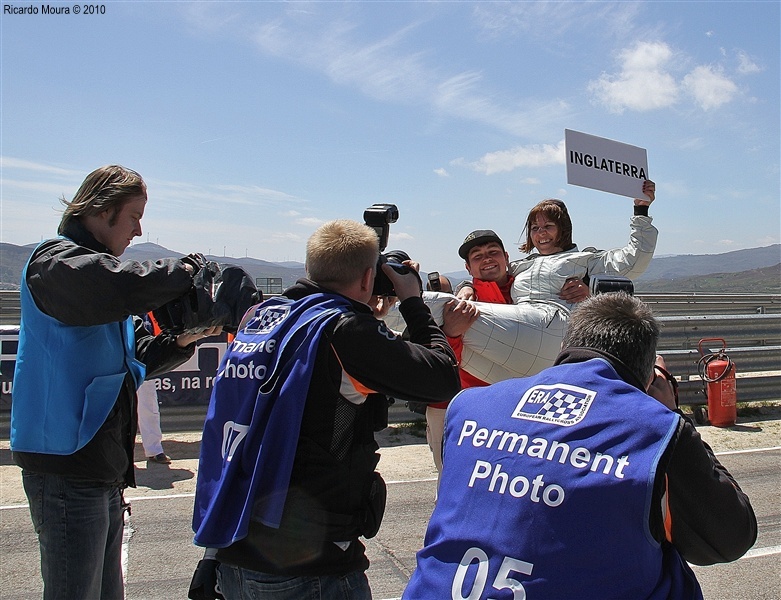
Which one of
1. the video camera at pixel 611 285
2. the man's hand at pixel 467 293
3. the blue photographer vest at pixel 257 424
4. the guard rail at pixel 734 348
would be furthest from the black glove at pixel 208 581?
the guard rail at pixel 734 348

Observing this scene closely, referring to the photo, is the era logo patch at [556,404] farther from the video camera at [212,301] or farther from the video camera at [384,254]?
the video camera at [212,301]

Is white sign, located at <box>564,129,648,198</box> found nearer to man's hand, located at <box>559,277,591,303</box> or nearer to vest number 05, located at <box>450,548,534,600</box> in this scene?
man's hand, located at <box>559,277,591,303</box>

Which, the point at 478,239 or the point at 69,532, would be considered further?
the point at 478,239

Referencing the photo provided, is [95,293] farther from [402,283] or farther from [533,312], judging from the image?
[533,312]

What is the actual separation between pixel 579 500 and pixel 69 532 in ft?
6.12

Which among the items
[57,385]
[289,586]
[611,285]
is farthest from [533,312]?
[57,385]

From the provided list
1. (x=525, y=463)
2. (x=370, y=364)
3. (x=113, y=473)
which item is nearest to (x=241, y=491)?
(x=370, y=364)

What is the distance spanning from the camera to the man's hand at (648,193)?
4168mm

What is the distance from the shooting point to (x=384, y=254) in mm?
2678

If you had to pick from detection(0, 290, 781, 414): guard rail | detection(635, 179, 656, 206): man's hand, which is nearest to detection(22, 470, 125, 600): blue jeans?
detection(635, 179, 656, 206): man's hand

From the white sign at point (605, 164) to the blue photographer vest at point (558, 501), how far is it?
2584 millimetres

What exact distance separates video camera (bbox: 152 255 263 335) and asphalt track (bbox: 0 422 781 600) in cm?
229

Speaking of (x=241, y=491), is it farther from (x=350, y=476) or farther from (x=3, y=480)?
(x=3, y=480)

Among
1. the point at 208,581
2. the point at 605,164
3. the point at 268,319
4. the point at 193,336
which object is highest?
Answer: the point at 605,164
